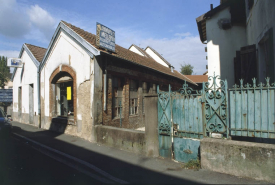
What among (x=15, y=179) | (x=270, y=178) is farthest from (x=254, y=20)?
(x=15, y=179)

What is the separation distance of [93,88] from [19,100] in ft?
33.2

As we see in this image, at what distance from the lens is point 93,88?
8305 millimetres

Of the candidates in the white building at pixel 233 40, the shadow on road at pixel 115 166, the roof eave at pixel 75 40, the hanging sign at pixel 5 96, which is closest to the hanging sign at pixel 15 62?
the roof eave at pixel 75 40

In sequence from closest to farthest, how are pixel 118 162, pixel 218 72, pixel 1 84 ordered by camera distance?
pixel 118 162 → pixel 218 72 → pixel 1 84

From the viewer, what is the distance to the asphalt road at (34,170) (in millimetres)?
4613

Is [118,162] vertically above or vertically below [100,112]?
below

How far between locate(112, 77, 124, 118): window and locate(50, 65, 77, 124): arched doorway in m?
2.27

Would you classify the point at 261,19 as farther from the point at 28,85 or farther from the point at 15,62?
the point at 15,62

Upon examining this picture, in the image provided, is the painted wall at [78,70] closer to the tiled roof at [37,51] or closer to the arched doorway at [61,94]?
the arched doorway at [61,94]

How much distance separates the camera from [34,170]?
5.27 meters

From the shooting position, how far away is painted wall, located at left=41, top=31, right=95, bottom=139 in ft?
27.9

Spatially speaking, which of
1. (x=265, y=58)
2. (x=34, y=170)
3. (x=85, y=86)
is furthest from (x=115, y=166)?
(x=265, y=58)

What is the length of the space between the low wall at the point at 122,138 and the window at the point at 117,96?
83.9 inches

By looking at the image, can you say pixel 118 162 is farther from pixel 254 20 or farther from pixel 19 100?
pixel 19 100
